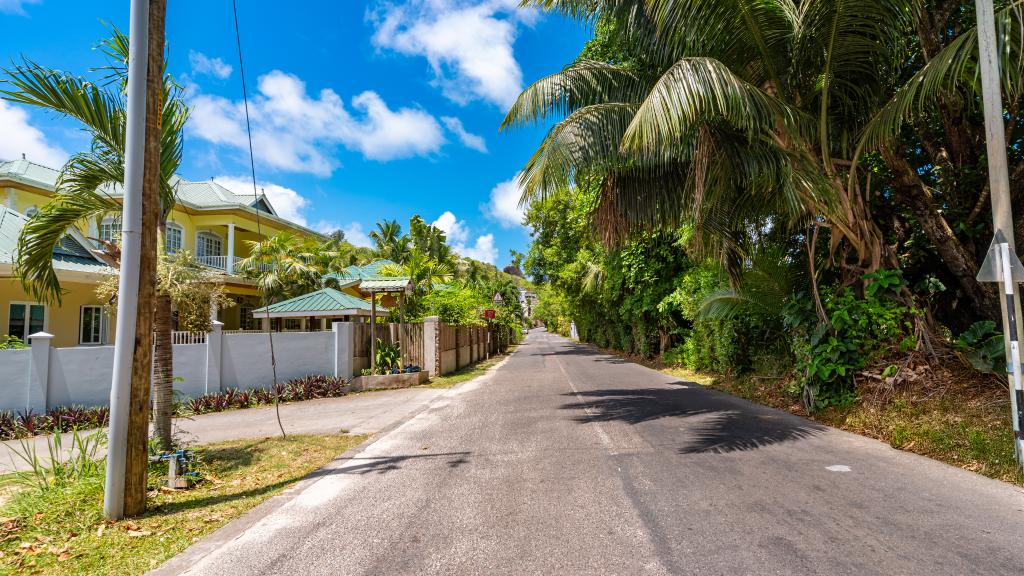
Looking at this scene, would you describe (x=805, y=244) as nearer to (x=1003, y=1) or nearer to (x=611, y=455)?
(x=1003, y=1)

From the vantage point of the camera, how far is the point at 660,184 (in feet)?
31.6

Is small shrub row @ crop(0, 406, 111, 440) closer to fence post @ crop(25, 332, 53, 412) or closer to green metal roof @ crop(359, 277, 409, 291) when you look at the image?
fence post @ crop(25, 332, 53, 412)

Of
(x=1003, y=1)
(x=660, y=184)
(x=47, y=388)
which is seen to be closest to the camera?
(x=1003, y=1)

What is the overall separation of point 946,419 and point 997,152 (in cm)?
305

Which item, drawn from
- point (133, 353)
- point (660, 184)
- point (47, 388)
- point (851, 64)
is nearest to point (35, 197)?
point (47, 388)

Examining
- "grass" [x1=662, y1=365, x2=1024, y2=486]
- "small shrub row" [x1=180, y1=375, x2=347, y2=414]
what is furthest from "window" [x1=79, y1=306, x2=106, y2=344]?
"grass" [x1=662, y1=365, x2=1024, y2=486]

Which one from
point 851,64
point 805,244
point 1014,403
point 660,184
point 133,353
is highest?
point 851,64

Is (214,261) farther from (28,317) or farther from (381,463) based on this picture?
(381,463)

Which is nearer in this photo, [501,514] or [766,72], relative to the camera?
[501,514]

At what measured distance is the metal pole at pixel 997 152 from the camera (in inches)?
202

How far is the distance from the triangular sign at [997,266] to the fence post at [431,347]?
12.8 m

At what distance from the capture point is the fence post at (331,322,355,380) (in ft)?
43.7

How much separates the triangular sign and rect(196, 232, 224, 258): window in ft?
84.6

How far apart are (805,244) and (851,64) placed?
133 inches
